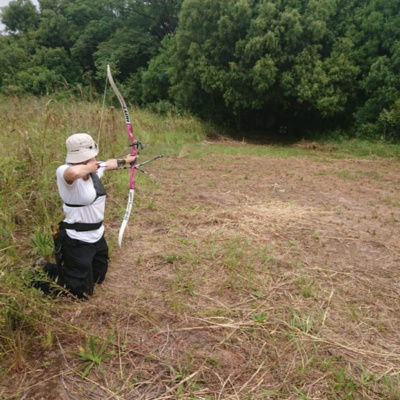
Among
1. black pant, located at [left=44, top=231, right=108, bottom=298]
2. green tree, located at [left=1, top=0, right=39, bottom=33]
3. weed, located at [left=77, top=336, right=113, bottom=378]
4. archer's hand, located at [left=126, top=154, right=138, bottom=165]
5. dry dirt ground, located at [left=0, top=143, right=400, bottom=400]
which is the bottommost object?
dry dirt ground, located at [left=0, top=143, right=400, bottom=400]

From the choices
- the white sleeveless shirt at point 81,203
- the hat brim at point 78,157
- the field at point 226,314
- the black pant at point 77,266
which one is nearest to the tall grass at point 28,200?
the field at point 226,314

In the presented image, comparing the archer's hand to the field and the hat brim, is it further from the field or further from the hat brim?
the field

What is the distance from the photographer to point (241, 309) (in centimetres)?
266

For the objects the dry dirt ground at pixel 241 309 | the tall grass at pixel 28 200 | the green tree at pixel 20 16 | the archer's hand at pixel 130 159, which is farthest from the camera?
the green tree at pixel 20 16

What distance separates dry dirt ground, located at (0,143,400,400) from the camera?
80.0 inches

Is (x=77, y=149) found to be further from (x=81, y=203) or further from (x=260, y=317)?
(x=260, y=317)

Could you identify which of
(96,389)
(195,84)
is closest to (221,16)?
(195,84)

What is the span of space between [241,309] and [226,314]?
0.13 m

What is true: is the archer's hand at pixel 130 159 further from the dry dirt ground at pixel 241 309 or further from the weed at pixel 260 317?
the weed at pixel 260 317

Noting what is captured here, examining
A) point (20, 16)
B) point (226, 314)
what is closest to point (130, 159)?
point (226, 314)

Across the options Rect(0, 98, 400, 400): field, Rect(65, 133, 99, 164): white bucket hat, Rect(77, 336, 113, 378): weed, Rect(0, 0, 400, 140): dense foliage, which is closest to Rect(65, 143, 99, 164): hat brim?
Rect(65, 133, 99, 164): white bucket hat

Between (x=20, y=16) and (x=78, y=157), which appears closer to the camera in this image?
(x=78, y=157)

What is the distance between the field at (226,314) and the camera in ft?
6.68

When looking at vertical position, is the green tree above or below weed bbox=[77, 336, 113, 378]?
above
